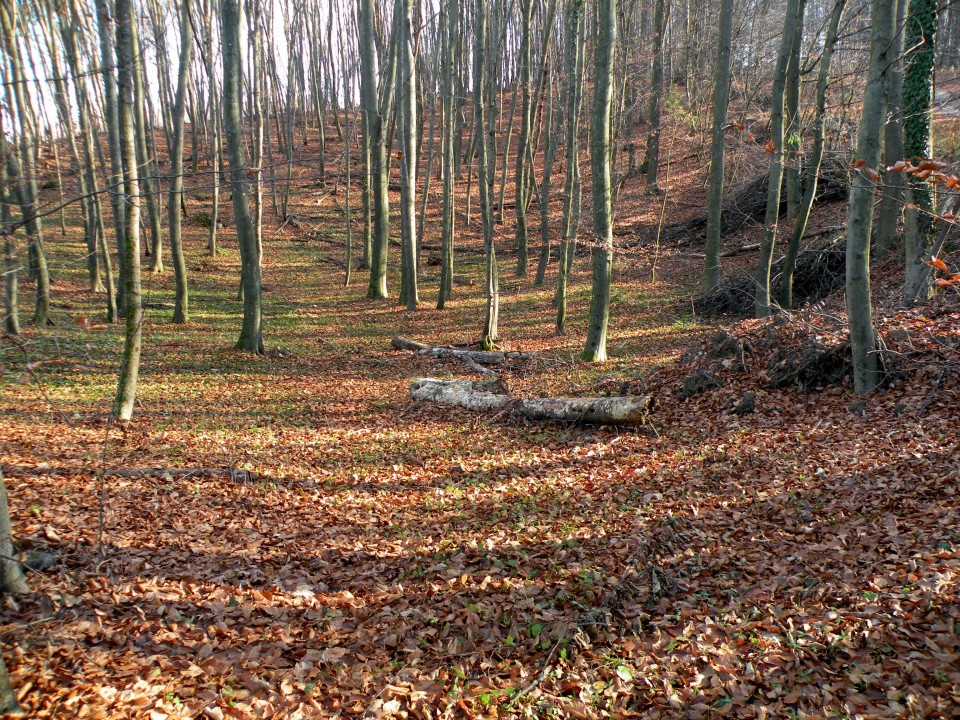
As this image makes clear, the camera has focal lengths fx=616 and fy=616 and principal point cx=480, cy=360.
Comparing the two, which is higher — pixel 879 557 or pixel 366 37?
pixel 366 37

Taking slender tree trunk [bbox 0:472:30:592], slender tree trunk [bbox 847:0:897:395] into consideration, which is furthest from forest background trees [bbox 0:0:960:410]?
slender tree trunk [bbox 0:472:30:592]

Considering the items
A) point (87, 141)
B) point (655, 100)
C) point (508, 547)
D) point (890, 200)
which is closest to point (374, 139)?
point (87, 141)

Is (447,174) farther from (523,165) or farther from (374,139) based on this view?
(523,165)

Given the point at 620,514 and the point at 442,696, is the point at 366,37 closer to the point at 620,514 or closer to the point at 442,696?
the point at 620,514

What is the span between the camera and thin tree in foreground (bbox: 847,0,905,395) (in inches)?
270

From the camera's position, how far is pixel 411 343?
16.5 meters

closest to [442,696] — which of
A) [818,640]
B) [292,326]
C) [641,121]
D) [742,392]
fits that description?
[818,640]

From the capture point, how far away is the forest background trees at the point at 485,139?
806 cm

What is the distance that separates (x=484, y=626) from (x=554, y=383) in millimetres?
7462

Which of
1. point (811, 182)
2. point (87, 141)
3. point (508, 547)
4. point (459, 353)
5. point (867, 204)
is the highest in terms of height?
point (87, 141)

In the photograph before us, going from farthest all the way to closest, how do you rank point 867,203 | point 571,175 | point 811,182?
point 571,175 < point 811,182 < point 867,203

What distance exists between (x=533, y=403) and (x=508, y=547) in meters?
4.40

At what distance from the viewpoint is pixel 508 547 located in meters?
6.12

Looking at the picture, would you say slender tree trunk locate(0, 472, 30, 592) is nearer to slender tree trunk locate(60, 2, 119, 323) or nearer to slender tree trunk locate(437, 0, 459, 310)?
slender tree trunk locate(60, 2, 119, 323)
